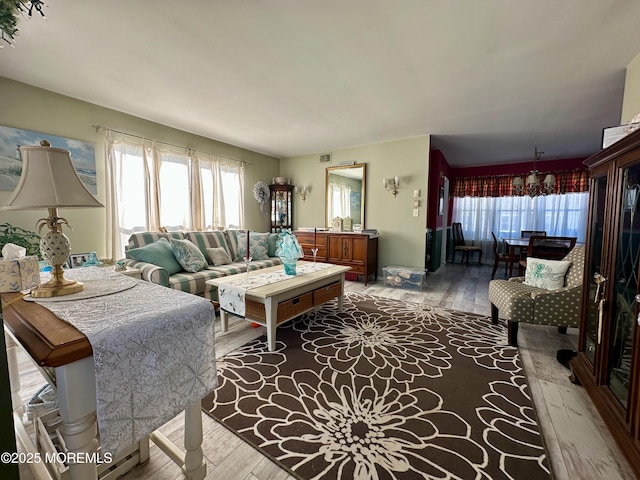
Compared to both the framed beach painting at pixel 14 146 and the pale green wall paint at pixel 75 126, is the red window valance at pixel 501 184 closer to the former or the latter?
the pale green wall paint at pixel 75 126

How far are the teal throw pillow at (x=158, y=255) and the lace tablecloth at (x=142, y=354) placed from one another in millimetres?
2077

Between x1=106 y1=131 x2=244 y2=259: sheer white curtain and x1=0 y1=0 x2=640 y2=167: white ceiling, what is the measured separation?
1.93ft

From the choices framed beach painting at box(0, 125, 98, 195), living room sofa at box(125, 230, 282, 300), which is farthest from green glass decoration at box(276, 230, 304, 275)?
framed beach painting at box(0, 125, 98, 195)

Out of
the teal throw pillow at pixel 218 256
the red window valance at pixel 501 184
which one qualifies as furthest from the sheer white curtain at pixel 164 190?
the red window valance at pixel 501 184

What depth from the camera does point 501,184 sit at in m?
6.41

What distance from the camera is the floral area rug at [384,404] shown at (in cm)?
126

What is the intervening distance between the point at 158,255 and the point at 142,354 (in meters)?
2.50

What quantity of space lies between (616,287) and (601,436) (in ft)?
2.61

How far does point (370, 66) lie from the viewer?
7.79 ft

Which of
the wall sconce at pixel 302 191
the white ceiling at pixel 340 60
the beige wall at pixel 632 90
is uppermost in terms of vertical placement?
the white ceiling at pixel 340 60

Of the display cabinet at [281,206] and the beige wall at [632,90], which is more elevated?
the beige wall at [632,90]

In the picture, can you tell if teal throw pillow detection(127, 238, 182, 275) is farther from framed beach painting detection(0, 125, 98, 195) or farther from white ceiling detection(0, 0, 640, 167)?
white ceiling detection(0, 0, 640, 167)

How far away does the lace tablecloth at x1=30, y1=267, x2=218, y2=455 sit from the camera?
29.4 inches

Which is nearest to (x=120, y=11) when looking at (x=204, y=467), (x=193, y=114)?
(x=193, y=114)
